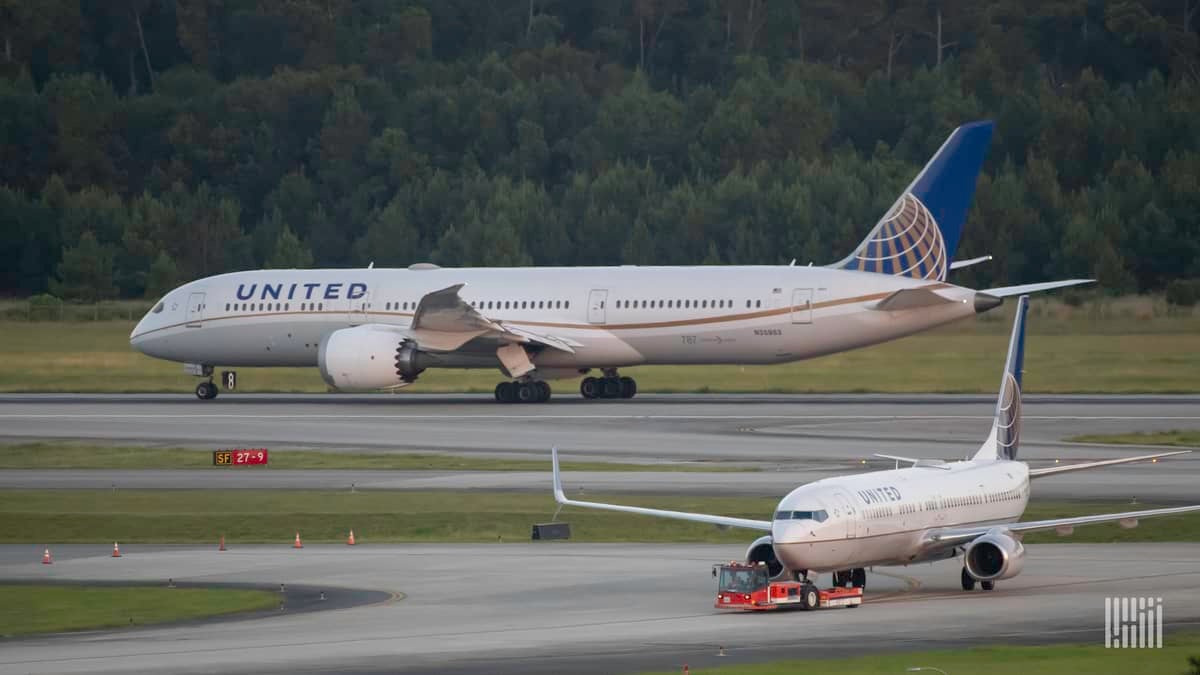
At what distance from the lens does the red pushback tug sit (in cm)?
2441

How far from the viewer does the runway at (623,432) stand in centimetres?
3872

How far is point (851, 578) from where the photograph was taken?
25703mm

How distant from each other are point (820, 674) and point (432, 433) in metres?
29.7

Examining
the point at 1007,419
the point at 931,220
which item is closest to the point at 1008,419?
the point at 1007,419

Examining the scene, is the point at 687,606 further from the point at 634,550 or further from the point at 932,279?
the point at 932,279

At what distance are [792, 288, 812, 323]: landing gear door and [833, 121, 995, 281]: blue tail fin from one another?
8.24ft

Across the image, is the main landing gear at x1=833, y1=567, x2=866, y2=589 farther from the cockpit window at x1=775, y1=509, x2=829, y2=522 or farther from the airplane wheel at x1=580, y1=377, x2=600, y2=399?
the airplane wheel at x1=580, y1=377, x2=600, y2=399

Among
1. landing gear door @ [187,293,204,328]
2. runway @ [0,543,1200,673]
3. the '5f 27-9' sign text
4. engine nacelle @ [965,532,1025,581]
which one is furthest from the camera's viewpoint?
landing gear door @ [187,293,204,328]

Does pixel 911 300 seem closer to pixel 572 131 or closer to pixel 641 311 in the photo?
pixel 641 311

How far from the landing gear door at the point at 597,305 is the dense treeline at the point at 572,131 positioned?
4228cm

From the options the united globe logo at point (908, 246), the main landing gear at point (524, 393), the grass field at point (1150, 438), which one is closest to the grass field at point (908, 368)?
the united globe logo at point (908, 246)

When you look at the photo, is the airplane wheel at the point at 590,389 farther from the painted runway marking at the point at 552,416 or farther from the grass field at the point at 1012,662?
the grass field at the point at 1012,662

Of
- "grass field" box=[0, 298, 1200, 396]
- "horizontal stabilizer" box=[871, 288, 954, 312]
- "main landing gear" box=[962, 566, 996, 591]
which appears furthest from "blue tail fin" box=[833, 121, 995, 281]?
"main landing gear" box=[962, 566, 996, 591]

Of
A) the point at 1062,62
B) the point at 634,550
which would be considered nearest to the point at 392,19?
the point at 1062,62
